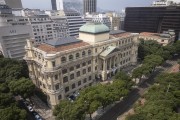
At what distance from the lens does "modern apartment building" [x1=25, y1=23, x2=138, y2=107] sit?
65500 millimetres

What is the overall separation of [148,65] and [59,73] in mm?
50182

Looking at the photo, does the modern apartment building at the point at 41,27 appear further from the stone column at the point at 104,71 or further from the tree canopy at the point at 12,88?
the stone column at the point at 104,71

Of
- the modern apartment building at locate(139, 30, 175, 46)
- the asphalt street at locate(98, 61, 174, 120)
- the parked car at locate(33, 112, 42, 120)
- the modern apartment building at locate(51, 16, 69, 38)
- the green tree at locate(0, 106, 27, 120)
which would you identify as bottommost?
the parked car at locate(33, 112, 42, 120)

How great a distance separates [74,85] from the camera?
254 feet

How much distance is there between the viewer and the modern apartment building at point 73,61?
215 ft

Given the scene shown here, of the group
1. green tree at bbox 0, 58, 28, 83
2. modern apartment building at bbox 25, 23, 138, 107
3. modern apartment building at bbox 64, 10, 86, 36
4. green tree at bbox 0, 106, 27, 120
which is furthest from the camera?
modern apartment building at bbox 64, 10, 86, 36

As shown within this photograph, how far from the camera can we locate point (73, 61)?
236ft

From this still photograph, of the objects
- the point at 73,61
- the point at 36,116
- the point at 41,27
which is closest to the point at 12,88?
the point at 36,116

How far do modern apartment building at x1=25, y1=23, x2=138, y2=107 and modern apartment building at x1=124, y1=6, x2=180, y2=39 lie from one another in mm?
73473

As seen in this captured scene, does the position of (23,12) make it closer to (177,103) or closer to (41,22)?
(41,22)

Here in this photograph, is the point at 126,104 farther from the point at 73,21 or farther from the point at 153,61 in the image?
the point at 73,21

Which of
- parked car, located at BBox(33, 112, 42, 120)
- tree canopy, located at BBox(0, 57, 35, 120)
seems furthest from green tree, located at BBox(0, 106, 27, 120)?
parked car, located at BBox(33, 112, 42, 120)

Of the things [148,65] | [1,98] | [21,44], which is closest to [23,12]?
[21,44]

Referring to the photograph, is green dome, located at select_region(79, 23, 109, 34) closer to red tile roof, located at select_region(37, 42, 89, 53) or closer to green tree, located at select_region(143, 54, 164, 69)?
red tile roof, located at select_region(37, 42, 89, 53)
